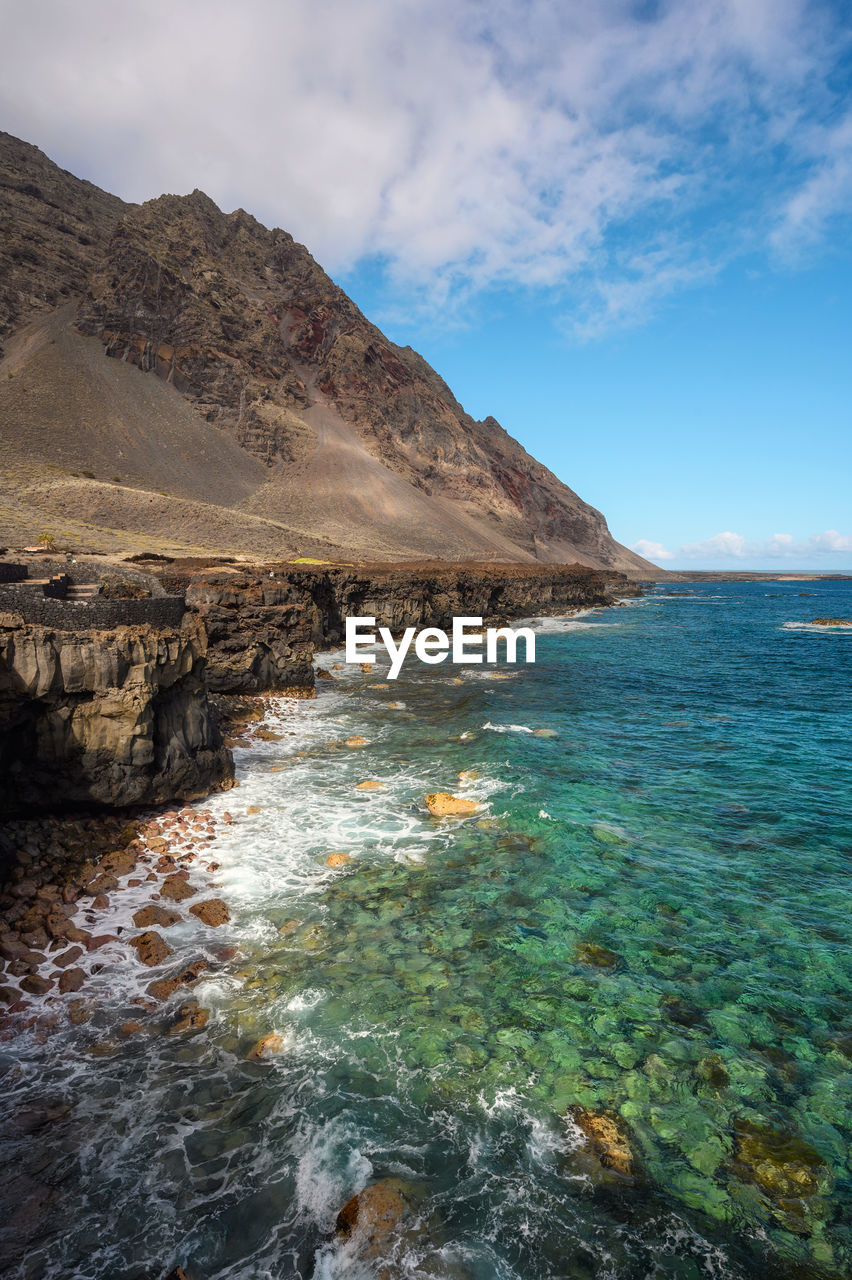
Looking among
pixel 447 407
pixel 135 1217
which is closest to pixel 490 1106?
pixel 135 1217

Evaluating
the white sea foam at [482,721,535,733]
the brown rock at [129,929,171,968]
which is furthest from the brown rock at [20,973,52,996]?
the white sea foam at [482,721,535,733]

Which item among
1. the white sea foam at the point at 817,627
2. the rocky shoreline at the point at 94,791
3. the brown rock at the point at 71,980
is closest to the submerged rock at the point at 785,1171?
the rocky shoreline at the point at 94,791

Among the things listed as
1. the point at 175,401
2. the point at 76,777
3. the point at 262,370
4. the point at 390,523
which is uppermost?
the point at 262,370

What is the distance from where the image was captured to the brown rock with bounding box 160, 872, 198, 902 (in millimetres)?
10578

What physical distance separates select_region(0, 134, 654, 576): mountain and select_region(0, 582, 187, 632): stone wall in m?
41.9

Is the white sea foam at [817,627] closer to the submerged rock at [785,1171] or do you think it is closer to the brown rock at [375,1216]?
the submerged rock at [785,1171]

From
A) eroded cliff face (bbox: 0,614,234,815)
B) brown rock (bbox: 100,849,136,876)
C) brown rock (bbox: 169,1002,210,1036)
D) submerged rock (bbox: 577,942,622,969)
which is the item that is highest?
eroded cliff face (bbox: 0,614,234,815)

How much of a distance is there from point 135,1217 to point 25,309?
13458cm

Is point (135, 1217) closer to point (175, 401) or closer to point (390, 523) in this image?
point (390, 523)

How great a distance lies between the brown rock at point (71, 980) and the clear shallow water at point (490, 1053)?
26cm

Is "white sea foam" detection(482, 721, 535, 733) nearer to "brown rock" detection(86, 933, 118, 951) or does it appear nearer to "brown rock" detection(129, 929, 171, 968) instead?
"brown rock" detection(129, 929, 171, 968)

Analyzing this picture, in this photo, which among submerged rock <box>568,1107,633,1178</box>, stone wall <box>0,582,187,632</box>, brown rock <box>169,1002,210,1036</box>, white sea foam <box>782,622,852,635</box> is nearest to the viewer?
submerged rock <box>568,1107,633,1178</box>

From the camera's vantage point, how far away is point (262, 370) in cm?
11788

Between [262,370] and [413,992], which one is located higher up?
[262,370]
